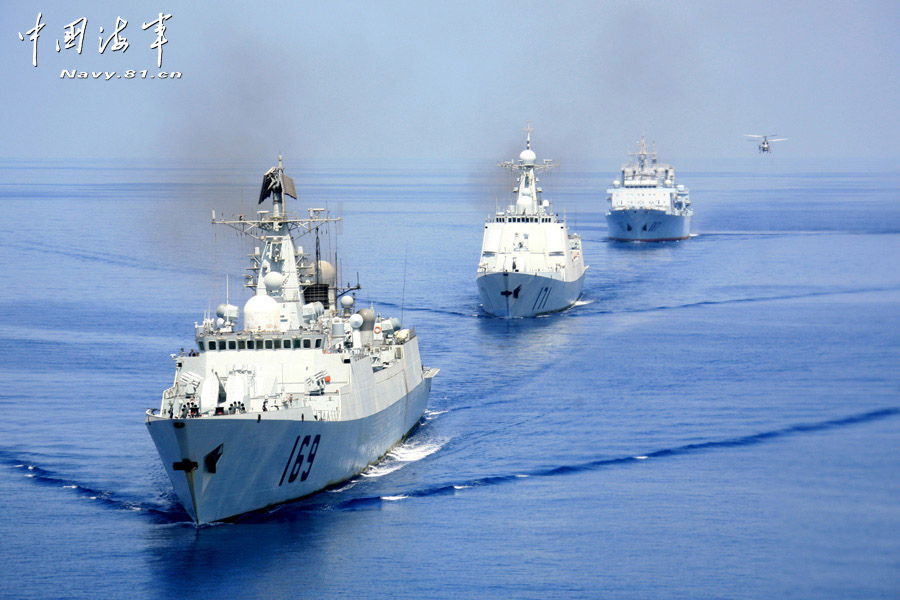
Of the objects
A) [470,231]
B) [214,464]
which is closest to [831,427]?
[214,464]

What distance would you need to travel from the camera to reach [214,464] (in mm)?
25906

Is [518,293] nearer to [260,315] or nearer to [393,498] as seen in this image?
[260,315]

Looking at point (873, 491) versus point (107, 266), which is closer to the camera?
point (873, 491)

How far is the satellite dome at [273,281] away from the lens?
3155cm

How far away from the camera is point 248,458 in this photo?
2658 centimetres

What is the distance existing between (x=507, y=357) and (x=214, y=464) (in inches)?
→ 940

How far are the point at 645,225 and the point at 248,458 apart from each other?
82.9 m

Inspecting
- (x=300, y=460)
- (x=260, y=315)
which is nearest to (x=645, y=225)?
(x=260, y=315)

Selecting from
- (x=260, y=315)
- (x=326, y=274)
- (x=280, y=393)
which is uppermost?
(x=326, y=274)

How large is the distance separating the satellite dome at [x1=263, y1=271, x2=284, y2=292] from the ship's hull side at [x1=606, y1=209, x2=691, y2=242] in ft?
249

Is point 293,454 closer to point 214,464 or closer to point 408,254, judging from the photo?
point 214,464

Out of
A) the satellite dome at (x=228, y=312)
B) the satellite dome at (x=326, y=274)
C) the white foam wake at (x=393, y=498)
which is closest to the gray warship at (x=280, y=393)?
the satellite dome at (x=228, y=312)

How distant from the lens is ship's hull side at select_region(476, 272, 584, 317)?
5981cm

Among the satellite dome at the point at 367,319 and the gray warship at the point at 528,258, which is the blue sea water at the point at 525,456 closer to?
the gray warship at the point at 528,258
